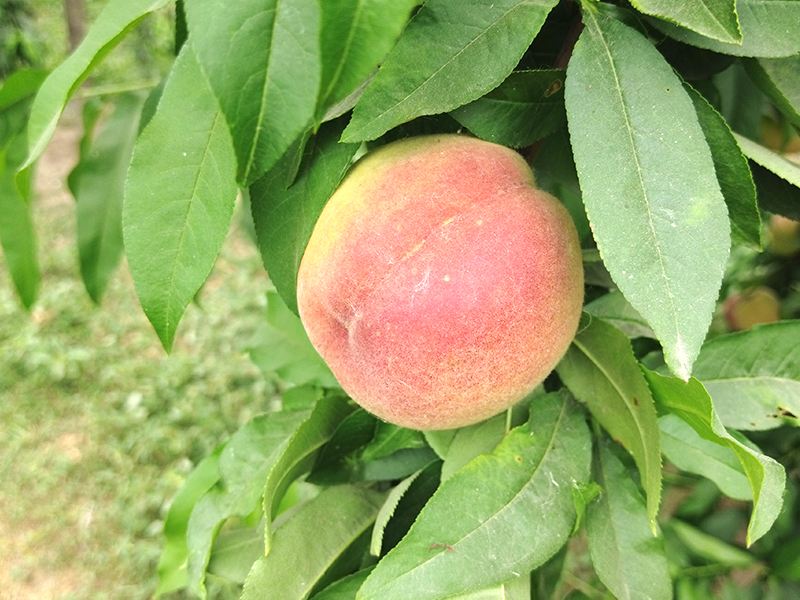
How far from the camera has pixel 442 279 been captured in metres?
0.59

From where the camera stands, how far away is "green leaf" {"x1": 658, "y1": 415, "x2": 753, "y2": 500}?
834 millimetres

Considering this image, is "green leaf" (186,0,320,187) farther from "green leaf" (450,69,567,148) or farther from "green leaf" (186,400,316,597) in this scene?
"green leaf" (186,400,316,597)

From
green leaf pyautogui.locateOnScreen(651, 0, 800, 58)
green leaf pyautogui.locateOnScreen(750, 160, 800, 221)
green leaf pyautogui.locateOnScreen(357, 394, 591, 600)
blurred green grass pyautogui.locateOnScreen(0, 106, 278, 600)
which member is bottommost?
blurred green grass pyautogui.locateOnScreen(0, 106, 278, 600)

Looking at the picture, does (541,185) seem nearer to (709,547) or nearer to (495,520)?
(495,520)

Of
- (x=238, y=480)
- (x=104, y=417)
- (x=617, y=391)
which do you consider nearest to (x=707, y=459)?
(x=617, y=391)

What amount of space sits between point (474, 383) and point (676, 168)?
0.81ft

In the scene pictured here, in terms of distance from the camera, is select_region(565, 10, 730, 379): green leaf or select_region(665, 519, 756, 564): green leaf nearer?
select_region(565, 10, 730, 379): green leaf

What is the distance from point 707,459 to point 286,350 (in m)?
0.62

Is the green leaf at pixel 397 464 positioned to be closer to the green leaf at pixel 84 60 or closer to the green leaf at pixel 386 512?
the green leaf at pixel 386 512

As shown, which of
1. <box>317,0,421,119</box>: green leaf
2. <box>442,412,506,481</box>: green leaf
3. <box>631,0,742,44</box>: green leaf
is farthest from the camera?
<box>442,412,506,481</box>: green leaf

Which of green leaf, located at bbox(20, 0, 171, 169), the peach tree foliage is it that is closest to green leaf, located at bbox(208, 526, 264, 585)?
the peach tree foliage

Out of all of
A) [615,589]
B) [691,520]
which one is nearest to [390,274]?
[615,589]

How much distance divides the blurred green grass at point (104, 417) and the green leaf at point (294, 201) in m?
1.33

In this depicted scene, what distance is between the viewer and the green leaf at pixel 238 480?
2.60ft
